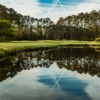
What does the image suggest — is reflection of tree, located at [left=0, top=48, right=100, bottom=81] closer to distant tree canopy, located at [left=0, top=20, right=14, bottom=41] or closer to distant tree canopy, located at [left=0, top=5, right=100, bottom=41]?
distant tree canopy, located at [left=0, top=20, right=14, bottom=41]

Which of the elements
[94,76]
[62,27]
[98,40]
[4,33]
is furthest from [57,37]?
[94,76]

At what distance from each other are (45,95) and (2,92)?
2093mm

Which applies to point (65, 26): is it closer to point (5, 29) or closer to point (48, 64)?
point (5, 29)

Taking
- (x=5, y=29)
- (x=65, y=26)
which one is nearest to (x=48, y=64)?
(x=5, y=29)

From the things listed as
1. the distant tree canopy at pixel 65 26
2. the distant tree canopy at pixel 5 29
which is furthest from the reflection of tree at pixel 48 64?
the distant tree canopy at pixel 65 26

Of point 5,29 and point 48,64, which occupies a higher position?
point 5,29

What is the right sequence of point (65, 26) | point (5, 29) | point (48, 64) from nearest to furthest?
1. point (48, 64)
2. point (5, 29)
3. point (65, 26)

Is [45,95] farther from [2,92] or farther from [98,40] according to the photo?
[98,40]

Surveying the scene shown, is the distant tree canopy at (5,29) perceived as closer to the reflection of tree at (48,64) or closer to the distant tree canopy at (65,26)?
the distant tree canopy at (65,26)

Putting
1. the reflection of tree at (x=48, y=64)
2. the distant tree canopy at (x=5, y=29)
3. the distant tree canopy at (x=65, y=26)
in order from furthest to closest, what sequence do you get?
the distant tree canopy at (x=65, y=26) < the distant tree canopy at (x=5, y=29) < the reflection of tree at (x=48, y=64)

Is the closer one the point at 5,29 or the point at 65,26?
the point at 5,29

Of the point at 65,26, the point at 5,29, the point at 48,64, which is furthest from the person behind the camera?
the point at 65,26

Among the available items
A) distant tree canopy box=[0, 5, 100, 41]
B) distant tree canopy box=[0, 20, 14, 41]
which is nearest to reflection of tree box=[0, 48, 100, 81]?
distant tree canopy box=[0, 20, 14, 41]

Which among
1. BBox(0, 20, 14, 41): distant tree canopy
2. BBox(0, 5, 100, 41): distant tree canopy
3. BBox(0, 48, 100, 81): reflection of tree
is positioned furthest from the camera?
BBox(0, 5, 100, 41): distant tree canopy
